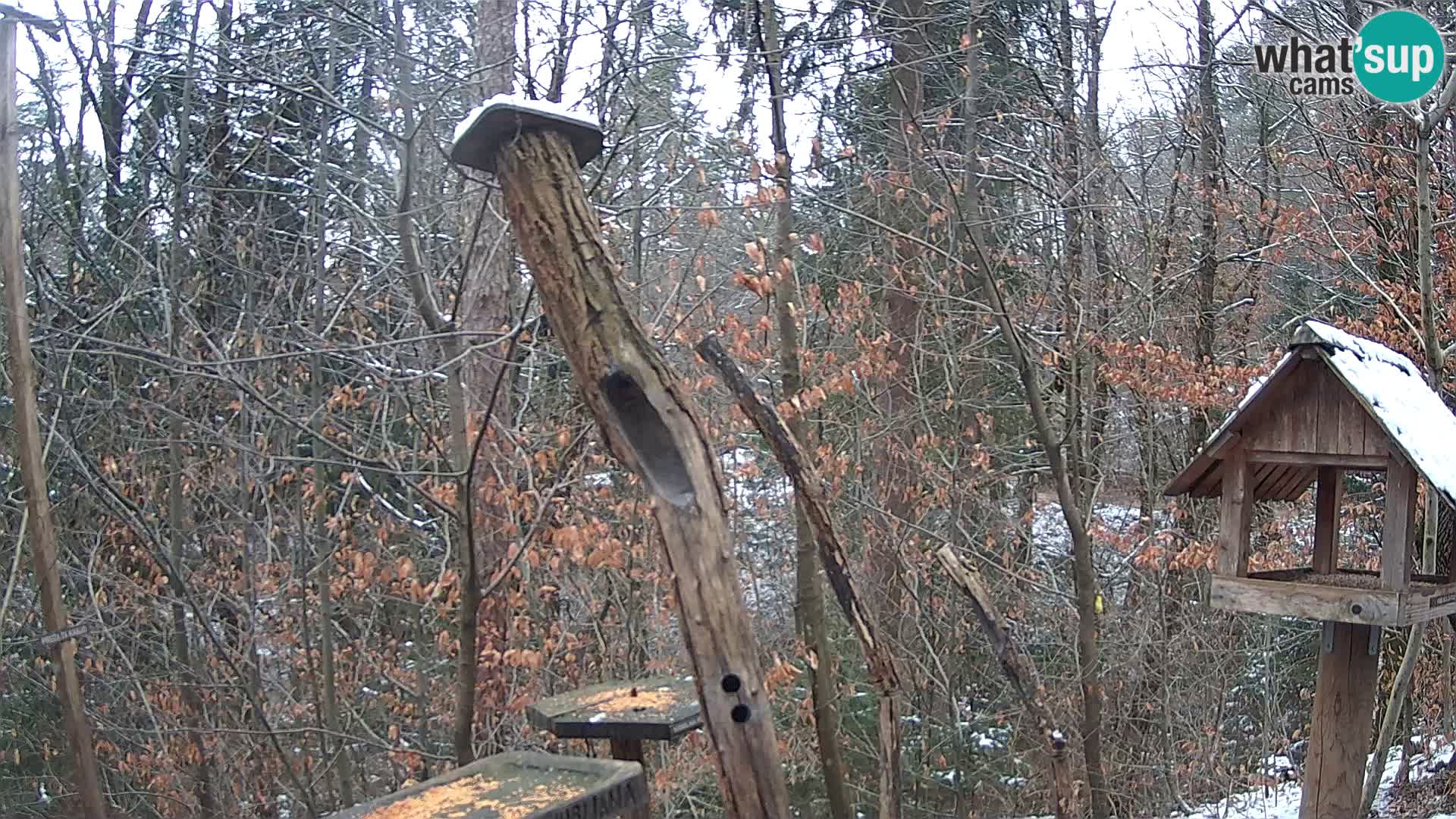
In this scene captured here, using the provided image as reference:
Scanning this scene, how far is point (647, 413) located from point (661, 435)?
0.07m

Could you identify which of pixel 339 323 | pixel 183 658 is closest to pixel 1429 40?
pixel 339 323

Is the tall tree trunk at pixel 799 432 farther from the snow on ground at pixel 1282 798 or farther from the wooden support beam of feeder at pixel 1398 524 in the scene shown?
the wooden support beam of feeder at pixel 1398 524

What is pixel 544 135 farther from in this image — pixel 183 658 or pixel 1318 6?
pixel 183 658

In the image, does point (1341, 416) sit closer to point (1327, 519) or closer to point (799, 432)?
point (1327, 519)

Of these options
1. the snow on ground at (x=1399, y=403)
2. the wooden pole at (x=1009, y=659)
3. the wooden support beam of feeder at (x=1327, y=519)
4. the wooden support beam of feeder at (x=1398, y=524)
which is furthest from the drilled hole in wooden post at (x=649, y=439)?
the wooden support beam of feeder at (x=1327, y=519)

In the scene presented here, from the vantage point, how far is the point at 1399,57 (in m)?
6.03

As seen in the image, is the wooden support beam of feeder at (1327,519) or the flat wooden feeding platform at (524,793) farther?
the wooden support beam of feeder at (1327,519)

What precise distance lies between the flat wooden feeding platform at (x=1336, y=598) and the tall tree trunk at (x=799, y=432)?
296 cm

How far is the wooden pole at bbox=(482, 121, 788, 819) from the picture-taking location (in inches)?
117

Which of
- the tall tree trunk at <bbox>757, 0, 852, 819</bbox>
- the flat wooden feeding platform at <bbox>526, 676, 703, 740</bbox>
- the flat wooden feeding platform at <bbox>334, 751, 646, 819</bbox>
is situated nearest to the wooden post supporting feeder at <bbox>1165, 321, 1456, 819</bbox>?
the flat wooden feeding platform at <bbox>526, 676, 703, 740</bbox>

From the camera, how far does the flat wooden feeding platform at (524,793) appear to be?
9.57 ft

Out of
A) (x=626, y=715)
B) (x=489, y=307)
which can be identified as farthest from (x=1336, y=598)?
(x=489, y=307)

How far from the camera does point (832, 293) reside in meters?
9.17

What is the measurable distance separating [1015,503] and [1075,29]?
144 inches
